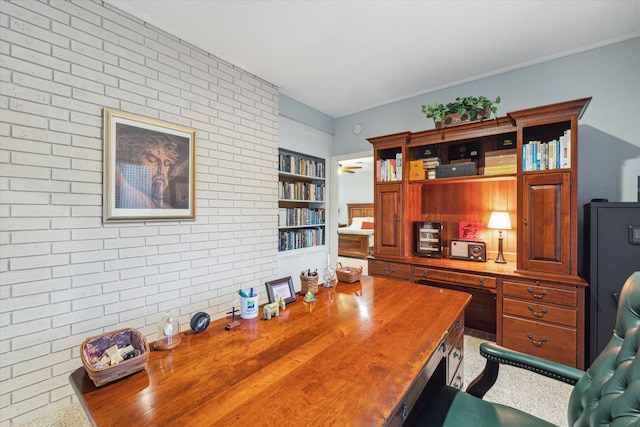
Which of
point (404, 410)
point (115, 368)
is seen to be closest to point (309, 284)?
point (404, 410)

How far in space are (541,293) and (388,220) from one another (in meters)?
1.56

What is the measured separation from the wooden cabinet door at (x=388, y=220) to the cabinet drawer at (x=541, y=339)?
124 centimetres

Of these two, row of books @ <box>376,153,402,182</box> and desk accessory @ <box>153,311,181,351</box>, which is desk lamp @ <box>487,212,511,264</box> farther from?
desk accessory @ <box>153,311,181,351</box>

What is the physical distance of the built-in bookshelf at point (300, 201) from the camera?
3811 millimetres

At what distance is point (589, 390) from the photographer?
0.92 meters

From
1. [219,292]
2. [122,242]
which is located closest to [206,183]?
[122,242]

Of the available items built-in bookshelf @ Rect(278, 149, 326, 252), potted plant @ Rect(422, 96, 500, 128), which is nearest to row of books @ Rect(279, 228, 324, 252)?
built-in bookshelf @ Rect(278, 149, 326, 252)

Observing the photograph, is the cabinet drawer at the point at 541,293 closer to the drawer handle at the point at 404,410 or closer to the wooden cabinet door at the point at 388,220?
the wooden cabinet door at the point at 388,220

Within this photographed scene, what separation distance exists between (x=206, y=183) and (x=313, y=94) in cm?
196

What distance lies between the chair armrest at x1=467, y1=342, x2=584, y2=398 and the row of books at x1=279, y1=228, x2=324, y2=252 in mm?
2772

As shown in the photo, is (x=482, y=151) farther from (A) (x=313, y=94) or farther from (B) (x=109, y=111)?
(B) (x=109, y=111)

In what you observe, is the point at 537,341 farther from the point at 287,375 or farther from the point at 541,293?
the point at 287,375

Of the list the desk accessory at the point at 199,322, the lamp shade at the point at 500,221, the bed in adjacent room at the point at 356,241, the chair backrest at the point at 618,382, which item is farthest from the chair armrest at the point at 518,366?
the bed in adjacent room at the point at 356,241

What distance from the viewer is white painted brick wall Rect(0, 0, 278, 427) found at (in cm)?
172
